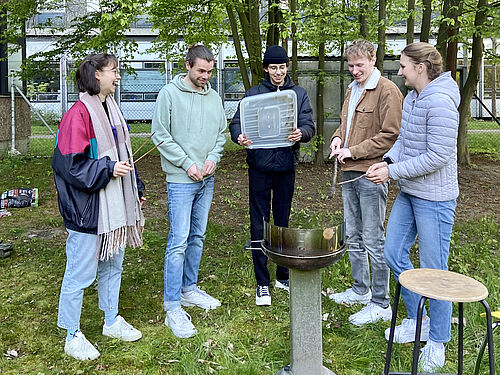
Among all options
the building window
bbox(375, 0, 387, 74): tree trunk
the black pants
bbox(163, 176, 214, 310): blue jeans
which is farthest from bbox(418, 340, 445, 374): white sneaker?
the building window

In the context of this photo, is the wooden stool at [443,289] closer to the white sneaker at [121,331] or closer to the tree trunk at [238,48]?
the white sneaker at [121,331]

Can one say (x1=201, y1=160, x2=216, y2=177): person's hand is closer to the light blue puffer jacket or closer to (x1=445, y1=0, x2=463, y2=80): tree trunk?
the light blue puffer jacket

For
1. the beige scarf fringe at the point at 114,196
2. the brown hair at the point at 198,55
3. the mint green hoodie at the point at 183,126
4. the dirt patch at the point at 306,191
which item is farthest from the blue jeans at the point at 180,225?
the dirt patch at the point at 306,191

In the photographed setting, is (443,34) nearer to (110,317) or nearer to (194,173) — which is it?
(194,173)

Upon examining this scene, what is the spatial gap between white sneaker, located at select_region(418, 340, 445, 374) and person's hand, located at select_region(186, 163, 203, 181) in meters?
1.82

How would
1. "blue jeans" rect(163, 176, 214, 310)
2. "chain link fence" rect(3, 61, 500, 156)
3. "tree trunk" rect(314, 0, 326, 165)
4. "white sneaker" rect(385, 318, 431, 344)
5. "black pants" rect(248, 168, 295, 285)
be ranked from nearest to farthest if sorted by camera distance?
"white sneaker" rect(385, 318, 431, 344) < "blue jeans" rect(163, 176, 214, 310) < "black pants" rect(248, 168, 295, 285) < "tree trunk" rect(314, 0, 326, 165) < "chain link fence" rect(3, 61, 500, 156)

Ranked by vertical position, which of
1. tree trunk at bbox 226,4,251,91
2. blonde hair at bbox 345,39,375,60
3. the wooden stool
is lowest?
the wooden stool

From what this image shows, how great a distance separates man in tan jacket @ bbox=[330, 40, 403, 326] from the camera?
3537 millimetres

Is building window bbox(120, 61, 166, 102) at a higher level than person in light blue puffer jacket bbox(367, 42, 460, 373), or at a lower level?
higher

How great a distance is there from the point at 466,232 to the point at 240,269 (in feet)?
9.26

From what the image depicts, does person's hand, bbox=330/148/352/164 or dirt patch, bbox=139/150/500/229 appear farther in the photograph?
dirt patch, bbox=139/150/500/229

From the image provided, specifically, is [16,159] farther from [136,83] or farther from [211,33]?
[136,83]

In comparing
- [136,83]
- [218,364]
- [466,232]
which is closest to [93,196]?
[218,364]

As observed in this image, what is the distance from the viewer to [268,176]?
393 centimetres
